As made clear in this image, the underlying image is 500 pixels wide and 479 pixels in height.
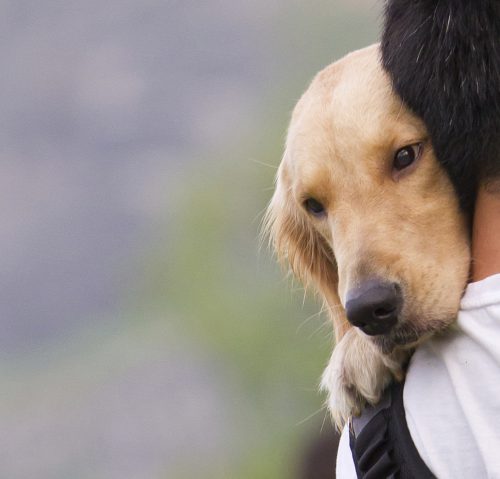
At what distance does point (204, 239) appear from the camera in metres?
12.4

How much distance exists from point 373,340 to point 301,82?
34.7ft

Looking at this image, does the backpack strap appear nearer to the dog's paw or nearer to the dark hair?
the dog's paw

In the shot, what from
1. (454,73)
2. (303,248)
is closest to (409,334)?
(454,73)

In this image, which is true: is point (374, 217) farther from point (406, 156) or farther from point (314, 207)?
point (314, 207)

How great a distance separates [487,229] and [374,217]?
1.22 feet

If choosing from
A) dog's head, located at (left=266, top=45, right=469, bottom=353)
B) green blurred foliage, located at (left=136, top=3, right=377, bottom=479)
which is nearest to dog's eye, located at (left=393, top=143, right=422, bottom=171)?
dog's head, located at (left=266, top=45, right=469, bottom=353)

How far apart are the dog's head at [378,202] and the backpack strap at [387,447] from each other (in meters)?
0.18

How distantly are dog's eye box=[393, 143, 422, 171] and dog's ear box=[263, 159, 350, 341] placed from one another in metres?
0.59

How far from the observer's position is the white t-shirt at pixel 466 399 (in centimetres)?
205

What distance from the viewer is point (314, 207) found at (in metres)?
2.89

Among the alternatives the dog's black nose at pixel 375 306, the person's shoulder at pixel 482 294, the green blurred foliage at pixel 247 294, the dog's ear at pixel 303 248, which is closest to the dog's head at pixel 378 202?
the dog's black nose at pixel 375 306

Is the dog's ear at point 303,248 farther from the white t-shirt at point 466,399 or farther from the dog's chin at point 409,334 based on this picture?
the white t-shirt at point 466,399

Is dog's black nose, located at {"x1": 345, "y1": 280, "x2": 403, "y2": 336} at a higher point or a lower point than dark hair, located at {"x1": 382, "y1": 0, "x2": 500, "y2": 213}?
lower

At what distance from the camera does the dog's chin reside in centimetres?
236
